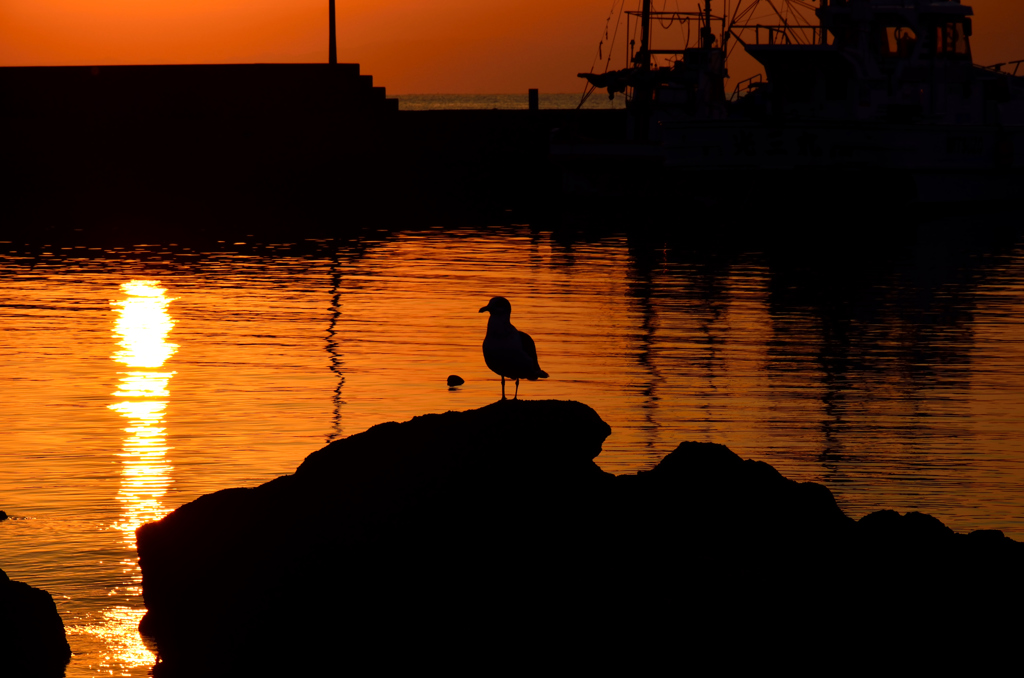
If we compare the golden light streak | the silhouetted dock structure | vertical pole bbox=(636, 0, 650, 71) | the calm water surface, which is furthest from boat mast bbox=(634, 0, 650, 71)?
the golden light streak

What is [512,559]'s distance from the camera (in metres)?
6.45

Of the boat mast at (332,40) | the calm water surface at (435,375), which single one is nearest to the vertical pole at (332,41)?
the boat mast at (332,40)

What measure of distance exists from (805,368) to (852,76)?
25431mm

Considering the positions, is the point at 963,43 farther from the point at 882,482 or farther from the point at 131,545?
the point at 131,545

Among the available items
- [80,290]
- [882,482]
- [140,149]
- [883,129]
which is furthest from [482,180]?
[882,482]

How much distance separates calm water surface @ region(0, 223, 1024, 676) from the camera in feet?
29.3

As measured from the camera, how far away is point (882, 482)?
948cm

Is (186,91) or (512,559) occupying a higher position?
(186,91)

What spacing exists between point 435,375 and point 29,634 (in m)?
7.54

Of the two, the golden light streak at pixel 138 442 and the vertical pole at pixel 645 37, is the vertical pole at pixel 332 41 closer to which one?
the vertical pole at pixel 645 37

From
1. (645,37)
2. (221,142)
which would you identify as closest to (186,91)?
(221,142)

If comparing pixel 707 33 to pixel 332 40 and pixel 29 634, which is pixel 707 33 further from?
pixel 29 634

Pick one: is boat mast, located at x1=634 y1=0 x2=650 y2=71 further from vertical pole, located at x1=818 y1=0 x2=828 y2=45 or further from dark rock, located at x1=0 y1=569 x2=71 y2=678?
dark rock, located at x1=0 y1=569 x2=71 y2=678

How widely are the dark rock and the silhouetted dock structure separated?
38131 mm
